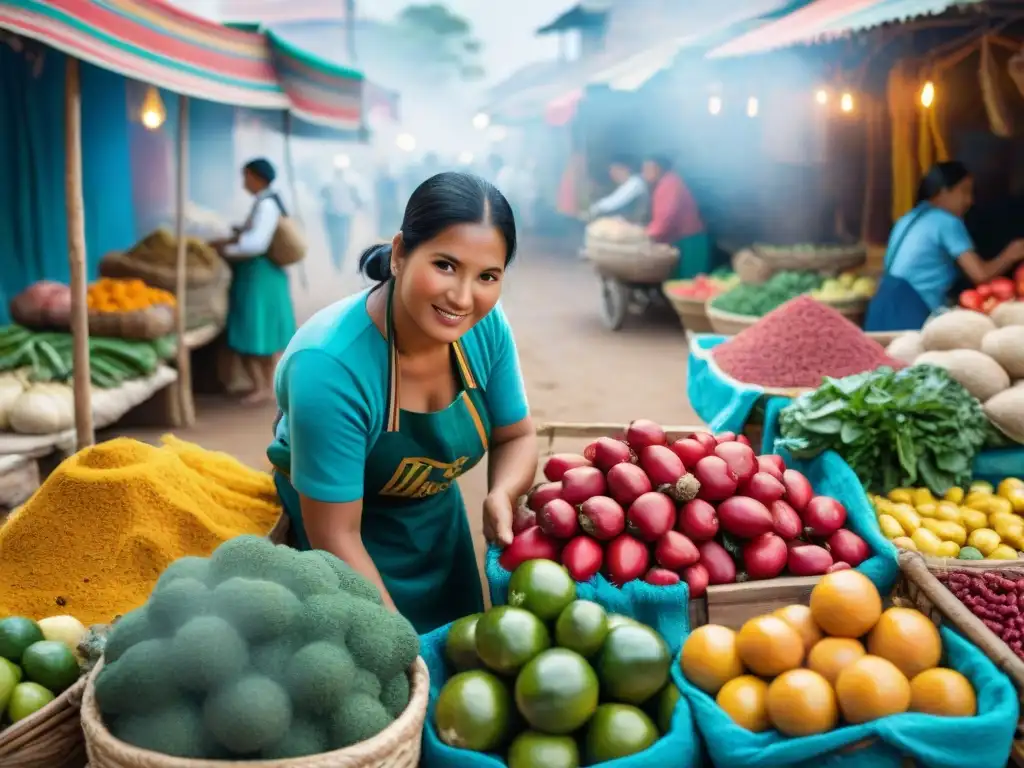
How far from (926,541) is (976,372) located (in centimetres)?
95

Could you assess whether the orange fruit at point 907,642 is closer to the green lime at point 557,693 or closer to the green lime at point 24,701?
the green lime at point 557,693

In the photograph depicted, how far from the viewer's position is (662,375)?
7949 mm

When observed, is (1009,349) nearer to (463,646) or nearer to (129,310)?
(463,646)

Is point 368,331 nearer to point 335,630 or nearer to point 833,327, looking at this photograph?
point 335,630

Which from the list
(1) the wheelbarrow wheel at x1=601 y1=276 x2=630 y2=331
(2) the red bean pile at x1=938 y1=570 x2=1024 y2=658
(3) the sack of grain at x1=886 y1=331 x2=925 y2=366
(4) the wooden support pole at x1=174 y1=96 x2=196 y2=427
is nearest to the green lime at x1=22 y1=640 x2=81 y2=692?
(2) the red bean pile at x1=938 y1=570 x2=1024 y2=658

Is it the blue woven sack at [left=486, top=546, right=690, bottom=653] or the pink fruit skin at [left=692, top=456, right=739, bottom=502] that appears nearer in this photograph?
the blue woven sack at [left=486, top=546, right=690, bottom=653]

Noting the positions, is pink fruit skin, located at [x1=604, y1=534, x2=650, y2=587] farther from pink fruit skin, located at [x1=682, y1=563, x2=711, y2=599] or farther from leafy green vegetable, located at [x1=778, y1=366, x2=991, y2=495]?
leafy green vegetable, located at [x1=778, y1=366, x2=991, y2=495]

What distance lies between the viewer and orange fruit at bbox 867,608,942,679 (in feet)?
5.42

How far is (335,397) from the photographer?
1.86 m

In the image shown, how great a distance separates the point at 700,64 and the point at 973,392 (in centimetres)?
756

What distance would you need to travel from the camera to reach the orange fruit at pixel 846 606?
5.53 feet

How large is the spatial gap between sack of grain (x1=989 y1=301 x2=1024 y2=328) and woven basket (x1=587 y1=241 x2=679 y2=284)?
553 centimetres

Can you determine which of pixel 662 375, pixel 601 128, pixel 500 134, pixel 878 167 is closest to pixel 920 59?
pixel 878 167

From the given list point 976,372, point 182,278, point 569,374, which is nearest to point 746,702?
point 976,372
